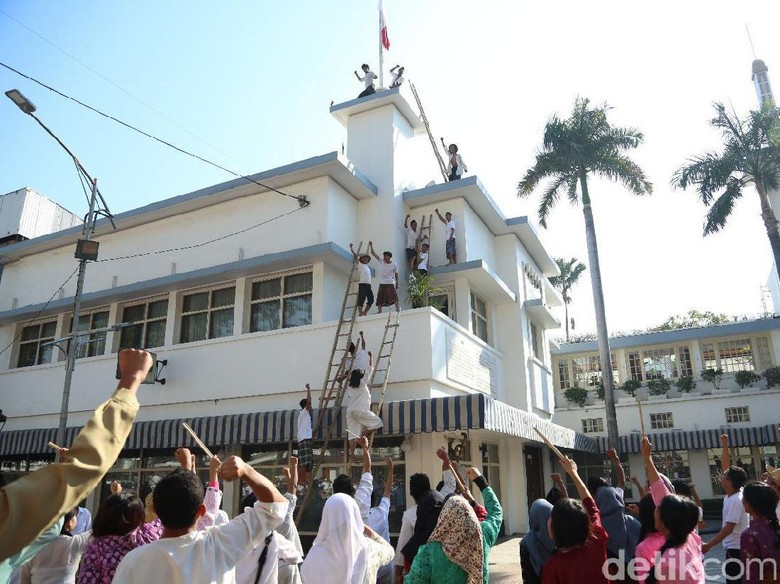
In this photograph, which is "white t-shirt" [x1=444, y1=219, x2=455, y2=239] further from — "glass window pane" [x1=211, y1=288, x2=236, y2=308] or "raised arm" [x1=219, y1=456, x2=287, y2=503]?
"raised arm" [x1=219, y1=456, x2=287, y2=503]

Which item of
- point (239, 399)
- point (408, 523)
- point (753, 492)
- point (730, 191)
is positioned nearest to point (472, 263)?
point (239, 399)

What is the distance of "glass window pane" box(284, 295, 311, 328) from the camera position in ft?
48.1

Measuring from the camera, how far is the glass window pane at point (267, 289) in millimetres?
15266

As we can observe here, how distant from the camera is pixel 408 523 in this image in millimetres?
6477

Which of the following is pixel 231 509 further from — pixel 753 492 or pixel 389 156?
pixel 753 492

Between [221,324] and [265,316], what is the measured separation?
1.37 m

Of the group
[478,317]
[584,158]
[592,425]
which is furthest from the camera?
[592,425]

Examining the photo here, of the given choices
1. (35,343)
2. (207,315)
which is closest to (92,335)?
(35,343)

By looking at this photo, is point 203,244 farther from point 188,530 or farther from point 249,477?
point 249,477

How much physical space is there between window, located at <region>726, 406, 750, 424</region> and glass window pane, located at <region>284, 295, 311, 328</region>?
19358 mm

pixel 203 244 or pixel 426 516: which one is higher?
pixel 203 244

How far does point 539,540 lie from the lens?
5.59m

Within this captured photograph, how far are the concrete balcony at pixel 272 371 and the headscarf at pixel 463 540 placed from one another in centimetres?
835

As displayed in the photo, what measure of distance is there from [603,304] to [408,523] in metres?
17.5
